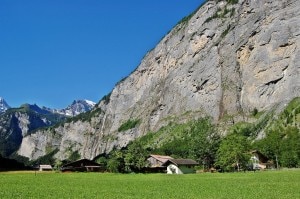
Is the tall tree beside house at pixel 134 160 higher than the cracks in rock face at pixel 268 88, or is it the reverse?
the cracks in rock face at pixel 268 88

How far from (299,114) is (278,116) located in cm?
1321

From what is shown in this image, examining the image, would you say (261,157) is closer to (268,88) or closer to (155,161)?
(155,161)

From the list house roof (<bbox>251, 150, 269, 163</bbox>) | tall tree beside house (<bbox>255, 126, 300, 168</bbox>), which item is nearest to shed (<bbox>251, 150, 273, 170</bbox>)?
house roof (<bbox>251, 150, 269, 163</bbox>)

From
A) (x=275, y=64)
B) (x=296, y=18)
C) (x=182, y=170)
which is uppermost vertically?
(x=296, y=18)

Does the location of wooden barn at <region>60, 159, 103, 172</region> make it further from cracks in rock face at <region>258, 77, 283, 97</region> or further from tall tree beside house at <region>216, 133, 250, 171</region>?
cracks in rock face at <region>258, 77, 283, 97</region>

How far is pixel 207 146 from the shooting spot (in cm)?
13962

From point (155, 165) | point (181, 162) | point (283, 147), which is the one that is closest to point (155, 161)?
point (155, 165)

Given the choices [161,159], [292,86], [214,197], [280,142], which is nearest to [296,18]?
[292,86]

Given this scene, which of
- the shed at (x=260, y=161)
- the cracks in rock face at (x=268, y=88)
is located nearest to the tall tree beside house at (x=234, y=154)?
the shed at (x=260, y=161)

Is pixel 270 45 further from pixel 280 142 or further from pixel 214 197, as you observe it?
pixel 214 197

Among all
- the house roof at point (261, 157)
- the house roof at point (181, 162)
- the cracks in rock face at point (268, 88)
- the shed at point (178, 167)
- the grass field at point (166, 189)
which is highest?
the cracks in rock face at point (268, 88)

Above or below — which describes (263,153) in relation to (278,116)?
below

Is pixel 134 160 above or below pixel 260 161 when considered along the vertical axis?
below

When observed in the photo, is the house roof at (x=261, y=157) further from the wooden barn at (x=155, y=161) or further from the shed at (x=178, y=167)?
the wooden barn at (x=155, y=161)
